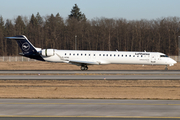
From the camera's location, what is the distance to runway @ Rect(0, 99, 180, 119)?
476 inches

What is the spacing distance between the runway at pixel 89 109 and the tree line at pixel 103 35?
267ft

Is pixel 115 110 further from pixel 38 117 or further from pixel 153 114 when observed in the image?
pixel 38 117

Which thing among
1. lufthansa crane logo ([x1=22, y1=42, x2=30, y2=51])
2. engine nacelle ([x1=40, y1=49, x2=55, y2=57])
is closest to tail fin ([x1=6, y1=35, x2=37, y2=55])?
lufthansa crane logo ([x1=22, y1=42, x2=30, y2=51])

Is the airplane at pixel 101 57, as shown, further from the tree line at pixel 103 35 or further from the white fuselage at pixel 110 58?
the tree line at pixel 103 35

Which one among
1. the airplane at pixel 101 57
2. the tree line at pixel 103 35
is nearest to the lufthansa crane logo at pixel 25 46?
the airplane at pixel 101 57

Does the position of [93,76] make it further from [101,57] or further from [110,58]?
[110,58]

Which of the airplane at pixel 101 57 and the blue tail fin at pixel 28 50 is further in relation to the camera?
the blue tail fin at pixel 28 50

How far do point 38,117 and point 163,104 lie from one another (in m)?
7.24

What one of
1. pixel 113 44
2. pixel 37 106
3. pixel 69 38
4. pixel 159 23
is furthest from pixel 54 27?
pixel 37 106

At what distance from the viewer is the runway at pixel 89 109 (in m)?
12.1

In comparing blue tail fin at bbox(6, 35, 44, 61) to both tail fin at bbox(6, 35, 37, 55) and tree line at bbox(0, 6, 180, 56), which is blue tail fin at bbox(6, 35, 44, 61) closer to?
tail fin at bbox(6, 35, 37, 55)

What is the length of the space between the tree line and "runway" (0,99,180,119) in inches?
3205

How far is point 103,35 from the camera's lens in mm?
101688

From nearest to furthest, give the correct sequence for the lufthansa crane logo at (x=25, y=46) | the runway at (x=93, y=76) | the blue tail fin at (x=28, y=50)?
1. the runway at (x=93, y=76)
2. the blue tail fin at (x=28, y=50)
3. the lufthansa crane logo at (x=25, y=46)
